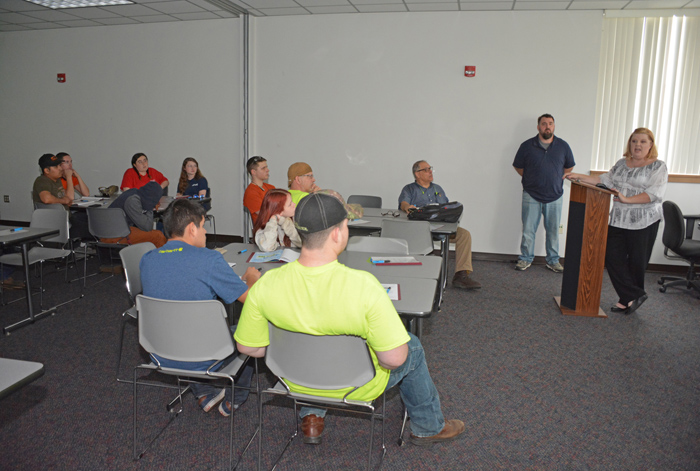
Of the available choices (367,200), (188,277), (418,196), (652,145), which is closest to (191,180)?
(367,200)

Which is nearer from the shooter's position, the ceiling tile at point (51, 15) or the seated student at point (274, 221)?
the seated student at point (274, 221)

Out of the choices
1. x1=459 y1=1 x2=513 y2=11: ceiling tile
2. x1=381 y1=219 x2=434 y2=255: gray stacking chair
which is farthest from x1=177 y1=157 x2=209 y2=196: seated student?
x1=459 y1=1 x2=513 y2=11: ceiling tile

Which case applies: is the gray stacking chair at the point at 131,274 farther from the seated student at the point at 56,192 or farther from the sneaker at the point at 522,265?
the sneaker at the point at 522,265

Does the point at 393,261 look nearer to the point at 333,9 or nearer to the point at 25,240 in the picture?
the point at 25,240

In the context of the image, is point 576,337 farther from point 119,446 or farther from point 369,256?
point 119,446

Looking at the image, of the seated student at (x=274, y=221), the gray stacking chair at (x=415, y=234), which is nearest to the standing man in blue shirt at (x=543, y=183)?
the gray stacking chair at (x=415, y=234)

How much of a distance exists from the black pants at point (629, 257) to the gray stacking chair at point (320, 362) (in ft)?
10.8

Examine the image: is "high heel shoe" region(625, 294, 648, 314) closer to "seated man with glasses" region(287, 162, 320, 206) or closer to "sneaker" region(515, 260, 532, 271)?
"sneaker" region(515, 260, 532, 271)

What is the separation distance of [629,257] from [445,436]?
2841mm

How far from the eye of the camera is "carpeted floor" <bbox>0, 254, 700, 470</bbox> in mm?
2434

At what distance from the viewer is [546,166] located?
19.3 ft

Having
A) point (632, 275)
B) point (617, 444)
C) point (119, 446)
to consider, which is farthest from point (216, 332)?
point (632, 275)

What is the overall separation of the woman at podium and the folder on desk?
6.58ft

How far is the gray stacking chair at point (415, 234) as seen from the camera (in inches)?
168
